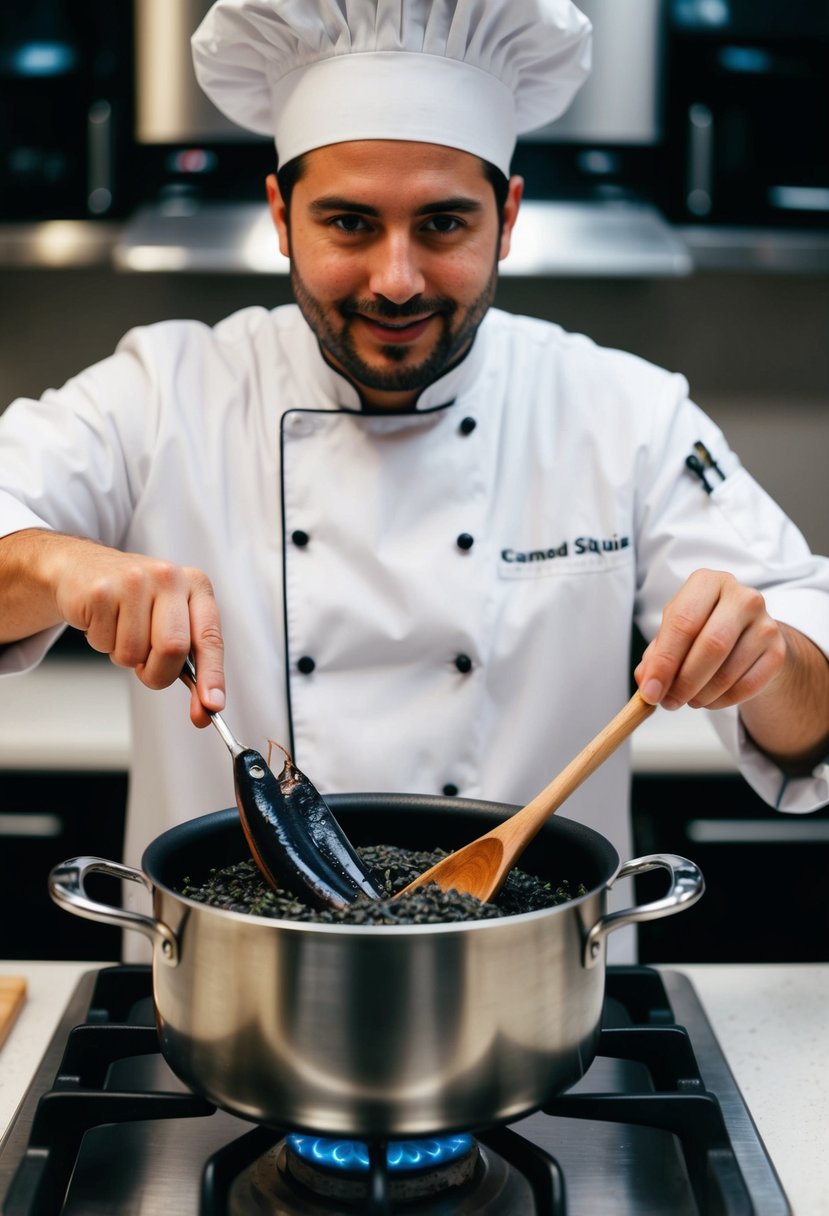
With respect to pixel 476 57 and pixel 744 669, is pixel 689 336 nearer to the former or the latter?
pixel 476 57

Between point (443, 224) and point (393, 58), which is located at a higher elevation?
point (393, 58)

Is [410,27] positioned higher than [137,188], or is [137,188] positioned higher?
[410,27]

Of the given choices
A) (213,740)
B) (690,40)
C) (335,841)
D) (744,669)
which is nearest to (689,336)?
(690,40)

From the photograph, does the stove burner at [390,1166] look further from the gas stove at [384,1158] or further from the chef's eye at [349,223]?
the chef's eye at [349,223]

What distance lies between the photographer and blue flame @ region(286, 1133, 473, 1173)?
766 millimetres

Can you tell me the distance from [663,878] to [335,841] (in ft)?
4.23

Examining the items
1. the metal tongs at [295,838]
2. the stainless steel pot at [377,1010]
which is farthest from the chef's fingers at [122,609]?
the stainless steel pot at [377,1010]

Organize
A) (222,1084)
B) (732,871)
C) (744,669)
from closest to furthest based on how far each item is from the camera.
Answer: (222,1084), (744,669), (732,871)

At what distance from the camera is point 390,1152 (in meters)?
0.78

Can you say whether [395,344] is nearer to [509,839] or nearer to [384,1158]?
[509,839]

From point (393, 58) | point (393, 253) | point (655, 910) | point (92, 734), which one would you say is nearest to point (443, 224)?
point (393, 253)

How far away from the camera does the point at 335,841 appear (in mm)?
861

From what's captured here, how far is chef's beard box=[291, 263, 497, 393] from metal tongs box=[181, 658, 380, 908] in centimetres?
59

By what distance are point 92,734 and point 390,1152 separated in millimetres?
1324
